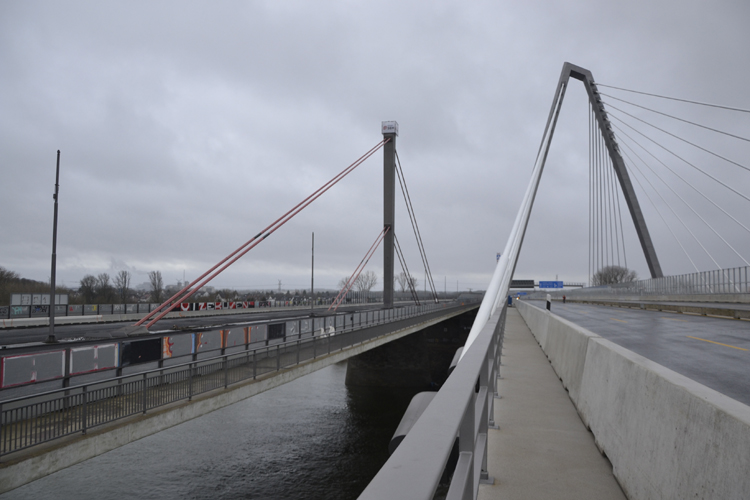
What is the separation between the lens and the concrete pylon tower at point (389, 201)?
120 feet

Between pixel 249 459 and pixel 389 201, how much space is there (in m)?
20.9

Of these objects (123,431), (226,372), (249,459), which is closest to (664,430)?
(123,431)

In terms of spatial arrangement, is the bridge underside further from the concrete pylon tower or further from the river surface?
the concrete pylon tower

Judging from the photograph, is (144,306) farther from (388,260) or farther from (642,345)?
(642,345)

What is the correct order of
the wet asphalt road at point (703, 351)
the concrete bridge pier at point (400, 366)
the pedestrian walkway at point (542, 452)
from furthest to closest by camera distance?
the concrete bridge pier at point (400, 366) < the wet asphalt road at point (703, 351) < the pedestrian walkway at point (542, 452)

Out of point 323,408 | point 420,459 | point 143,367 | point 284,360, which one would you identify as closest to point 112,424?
point 143,367

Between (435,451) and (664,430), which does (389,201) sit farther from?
(435,451)

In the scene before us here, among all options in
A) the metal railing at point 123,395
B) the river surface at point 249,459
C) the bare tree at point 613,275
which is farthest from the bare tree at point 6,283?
the bare tree at point 613,275

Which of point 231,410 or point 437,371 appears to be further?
point 437,371

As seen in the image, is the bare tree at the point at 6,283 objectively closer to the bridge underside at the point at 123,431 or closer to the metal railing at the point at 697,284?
the bridge underside at the point at 123,431

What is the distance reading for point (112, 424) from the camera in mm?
10625

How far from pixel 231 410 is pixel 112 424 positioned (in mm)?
23542

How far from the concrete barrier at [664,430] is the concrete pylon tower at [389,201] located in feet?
102

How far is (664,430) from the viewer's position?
125 inches
